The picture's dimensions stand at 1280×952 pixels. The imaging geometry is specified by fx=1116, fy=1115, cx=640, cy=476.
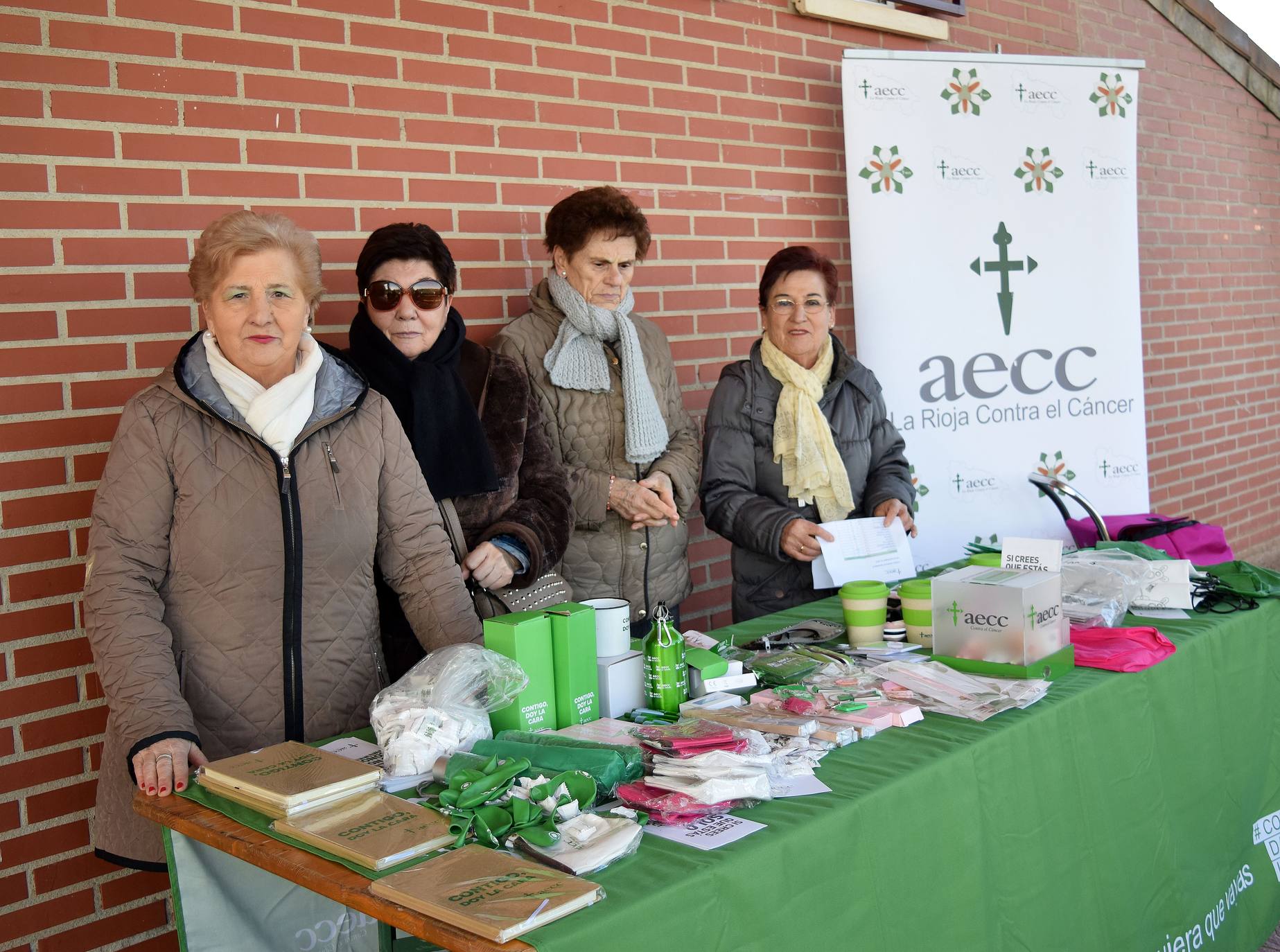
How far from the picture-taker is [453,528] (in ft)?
8.89

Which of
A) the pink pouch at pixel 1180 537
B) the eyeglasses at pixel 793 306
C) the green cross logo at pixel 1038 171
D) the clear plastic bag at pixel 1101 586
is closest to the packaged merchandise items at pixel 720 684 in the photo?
the clear plastic bag at pixel 1101 586

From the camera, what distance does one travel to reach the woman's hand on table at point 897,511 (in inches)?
130

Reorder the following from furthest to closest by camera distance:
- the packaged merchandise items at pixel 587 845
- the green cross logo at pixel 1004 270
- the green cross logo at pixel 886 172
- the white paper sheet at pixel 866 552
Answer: the green cross logo at pixel 1004 270 < the green cross logo at pixel 886 172 < the white paper sheet at pixel 866 552 < the packaged merchandise items at pixel 587 845

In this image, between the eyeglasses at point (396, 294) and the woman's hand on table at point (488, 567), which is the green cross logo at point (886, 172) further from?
the woman's hand on table at point (488, 567)

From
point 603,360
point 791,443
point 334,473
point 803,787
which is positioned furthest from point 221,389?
point 791,443

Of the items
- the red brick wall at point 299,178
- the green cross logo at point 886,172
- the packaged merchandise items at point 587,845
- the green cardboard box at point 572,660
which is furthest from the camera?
the green cross logo at point 886,172

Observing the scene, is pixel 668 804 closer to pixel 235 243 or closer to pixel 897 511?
pixel 235 243

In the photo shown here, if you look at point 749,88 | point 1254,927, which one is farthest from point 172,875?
point 749,88

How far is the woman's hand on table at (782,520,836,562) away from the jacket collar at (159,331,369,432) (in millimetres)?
1343

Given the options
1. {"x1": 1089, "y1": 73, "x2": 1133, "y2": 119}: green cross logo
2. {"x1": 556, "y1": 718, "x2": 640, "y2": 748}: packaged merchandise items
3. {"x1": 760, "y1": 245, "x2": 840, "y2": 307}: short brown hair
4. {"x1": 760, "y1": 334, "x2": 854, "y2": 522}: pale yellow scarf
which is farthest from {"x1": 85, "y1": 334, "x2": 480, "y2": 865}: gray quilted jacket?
Answer: {"x1": 1089, "y1": 73, "x2": 1133, "y2": 119}: green cross logo

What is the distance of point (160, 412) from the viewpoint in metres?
2.16

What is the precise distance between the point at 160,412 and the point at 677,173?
2.36m

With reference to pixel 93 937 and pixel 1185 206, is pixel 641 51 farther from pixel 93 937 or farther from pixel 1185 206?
pixel 1185 206

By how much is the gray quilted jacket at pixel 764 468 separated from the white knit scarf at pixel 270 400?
4.87 feet
